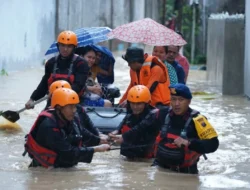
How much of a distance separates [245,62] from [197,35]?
11.8 metres

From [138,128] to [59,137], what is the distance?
1474 mm

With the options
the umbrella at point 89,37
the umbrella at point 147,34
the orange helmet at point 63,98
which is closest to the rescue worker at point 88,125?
the orange helmet at point 63,98

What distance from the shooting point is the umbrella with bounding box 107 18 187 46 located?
10664 millimetres

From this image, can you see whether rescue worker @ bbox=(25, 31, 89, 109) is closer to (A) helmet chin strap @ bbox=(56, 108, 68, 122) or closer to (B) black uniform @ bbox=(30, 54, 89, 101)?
(B) black uniform @ bbox=(30, 54, 89, 101)

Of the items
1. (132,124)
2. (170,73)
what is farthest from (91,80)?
(132,124)

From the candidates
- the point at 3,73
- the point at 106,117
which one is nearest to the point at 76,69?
the point at 106,117

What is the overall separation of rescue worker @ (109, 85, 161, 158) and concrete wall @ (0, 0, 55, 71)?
10911 millimetres

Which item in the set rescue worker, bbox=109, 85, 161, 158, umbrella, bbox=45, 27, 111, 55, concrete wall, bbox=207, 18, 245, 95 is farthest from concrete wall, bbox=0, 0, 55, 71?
rescue worker, bbox=109, 85, 161, 158

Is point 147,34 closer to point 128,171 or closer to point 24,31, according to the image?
point 128,171

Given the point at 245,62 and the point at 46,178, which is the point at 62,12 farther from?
the point at 46,178

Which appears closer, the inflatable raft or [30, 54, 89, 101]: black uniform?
[30, 54, 89, 101]: black uniform

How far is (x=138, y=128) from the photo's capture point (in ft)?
30.1

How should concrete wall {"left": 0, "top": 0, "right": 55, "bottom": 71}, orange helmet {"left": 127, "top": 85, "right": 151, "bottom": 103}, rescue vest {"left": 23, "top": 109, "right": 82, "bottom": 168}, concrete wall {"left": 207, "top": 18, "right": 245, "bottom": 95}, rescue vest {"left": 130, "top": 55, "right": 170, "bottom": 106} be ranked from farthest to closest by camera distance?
concrete wall {"left": 0, "top": 0, "right": 55, "bottom": 71} < concrete wall {"left": 207, "top": 18, "right": 245, "bottom": 95} < rescue vest {"left": 130, "top": 55, "right": 170, "bottom": 106} < orange helmet {"left": 127, "top": 85, "right": 151, "bottom": 103} < rescue vest {"left": 23, "top": 109, "right": 82, "bottom": 168}

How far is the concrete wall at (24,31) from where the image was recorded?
20391mm
